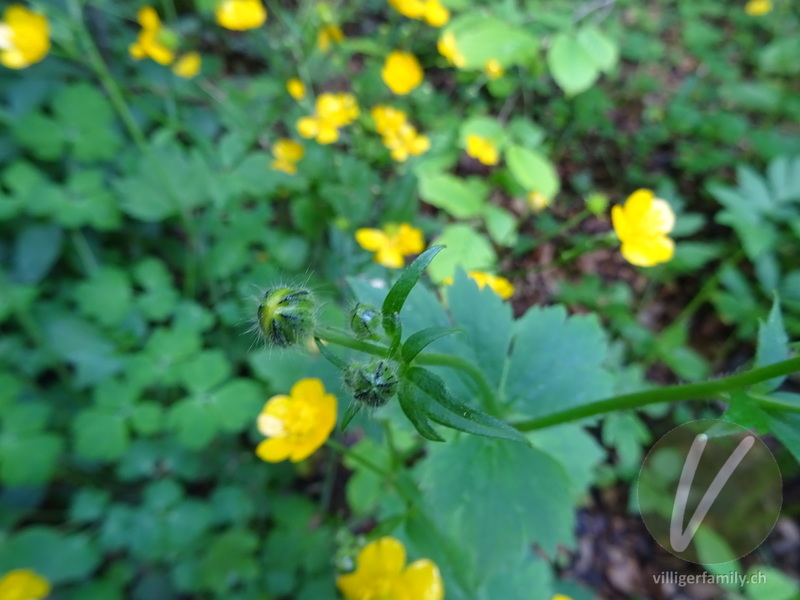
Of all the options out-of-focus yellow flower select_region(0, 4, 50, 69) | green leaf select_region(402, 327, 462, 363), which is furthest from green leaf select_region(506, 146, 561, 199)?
out-of-focus yellow flower select_region(0, 4, 50, 69)

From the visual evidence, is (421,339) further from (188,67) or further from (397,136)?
(188,67)

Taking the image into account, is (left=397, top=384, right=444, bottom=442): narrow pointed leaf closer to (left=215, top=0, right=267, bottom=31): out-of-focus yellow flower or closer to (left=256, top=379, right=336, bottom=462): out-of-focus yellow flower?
(left=256, top=379, right=336, bottom=462): out-of-focus yellow flower

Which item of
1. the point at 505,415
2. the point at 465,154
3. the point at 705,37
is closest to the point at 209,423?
the point at 505,415

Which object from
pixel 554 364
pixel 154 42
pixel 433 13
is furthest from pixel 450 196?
pixel 154 42

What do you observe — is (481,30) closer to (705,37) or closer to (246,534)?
(246,534)

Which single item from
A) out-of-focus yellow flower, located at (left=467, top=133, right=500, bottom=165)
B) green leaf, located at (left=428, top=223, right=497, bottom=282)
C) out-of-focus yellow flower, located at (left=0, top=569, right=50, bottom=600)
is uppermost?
out-of-focus yellow flower, located at (left=467, top=133, right=500, bottom=165)

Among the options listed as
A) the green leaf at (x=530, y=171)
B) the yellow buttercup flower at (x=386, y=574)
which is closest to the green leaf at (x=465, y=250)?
the green leaf at (x=530, y=171)
